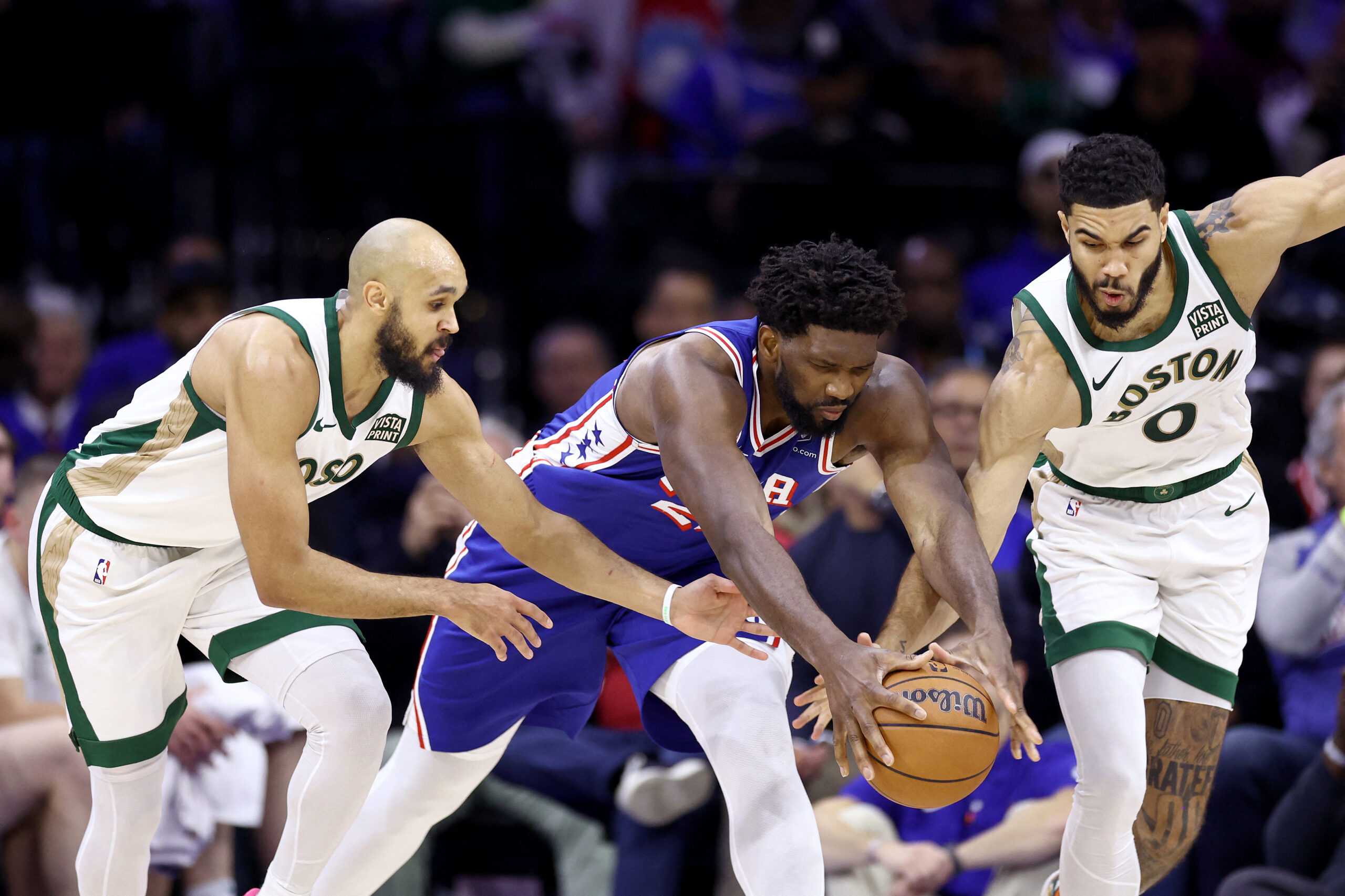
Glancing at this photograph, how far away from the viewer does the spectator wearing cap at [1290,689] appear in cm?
546

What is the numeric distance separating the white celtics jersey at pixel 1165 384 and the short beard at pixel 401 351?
169 cm

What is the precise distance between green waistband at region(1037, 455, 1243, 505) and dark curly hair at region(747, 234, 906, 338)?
939 mm

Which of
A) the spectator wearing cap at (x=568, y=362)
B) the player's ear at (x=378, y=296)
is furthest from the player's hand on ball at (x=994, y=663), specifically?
the spectator wearing cap at (x=568, y=362)

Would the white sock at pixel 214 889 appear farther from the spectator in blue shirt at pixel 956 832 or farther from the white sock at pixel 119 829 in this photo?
the spectator in blue shirt at pixel 956 832

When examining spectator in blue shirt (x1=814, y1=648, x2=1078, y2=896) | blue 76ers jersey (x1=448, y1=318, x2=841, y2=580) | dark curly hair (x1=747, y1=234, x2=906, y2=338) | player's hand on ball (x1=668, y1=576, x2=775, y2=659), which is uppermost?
dark curly hair (x1=747, y1=234, x2=906, y2=338)

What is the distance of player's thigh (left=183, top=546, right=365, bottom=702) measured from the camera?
4320mm

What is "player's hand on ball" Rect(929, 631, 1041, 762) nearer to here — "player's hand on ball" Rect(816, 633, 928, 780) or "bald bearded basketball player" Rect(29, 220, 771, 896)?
"player's hand on ball" Rect(816, 633, 928, 780)

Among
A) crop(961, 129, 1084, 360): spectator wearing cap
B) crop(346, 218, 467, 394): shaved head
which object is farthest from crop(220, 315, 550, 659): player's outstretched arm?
crop(961, 129, 1084, 360): spectator wearing cap

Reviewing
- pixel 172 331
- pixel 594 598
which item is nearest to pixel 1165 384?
pixel 594 598

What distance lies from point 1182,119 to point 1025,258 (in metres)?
1.04

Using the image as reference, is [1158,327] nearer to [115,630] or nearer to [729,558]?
[729,558]

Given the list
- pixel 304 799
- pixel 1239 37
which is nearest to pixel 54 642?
pixel 304 799

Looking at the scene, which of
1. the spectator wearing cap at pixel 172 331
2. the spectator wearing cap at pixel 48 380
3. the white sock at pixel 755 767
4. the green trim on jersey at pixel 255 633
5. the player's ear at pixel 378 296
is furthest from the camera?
the spectator wearing cap at pixel 48 380

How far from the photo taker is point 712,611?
4145 millimetres
